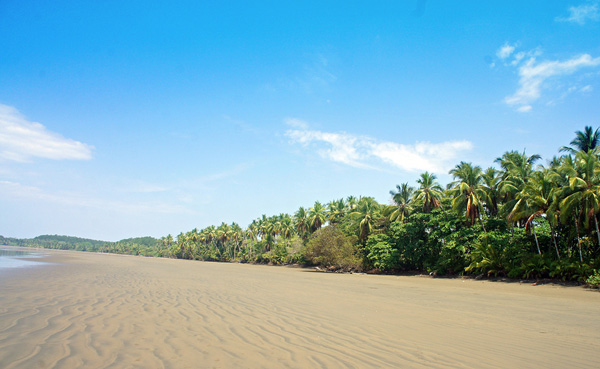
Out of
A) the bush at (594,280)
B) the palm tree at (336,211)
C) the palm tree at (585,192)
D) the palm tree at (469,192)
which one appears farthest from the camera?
the palm tree at (336,211)

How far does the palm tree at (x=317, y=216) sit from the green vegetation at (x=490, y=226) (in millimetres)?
4856

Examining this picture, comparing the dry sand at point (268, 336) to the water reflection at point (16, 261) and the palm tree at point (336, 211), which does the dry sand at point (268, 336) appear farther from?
the palm tree at point (336, 211)

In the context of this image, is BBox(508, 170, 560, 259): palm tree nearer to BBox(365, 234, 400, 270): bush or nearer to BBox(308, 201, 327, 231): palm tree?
BBox(365, 234, 400, 270): bush

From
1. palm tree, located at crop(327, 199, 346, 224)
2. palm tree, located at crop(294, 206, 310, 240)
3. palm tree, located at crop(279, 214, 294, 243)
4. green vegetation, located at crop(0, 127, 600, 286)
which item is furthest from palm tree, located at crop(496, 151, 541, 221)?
palm tree, located at crop(279, 214, 294, 243)

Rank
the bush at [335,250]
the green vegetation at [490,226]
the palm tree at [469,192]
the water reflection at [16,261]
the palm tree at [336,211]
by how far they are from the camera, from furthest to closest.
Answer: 1. the palm tree at [336,211]
2. the bush at [335,250]
3. the palm tree at [469,192]
4. the water reflection at [16,261]
5. the green vegetation at [490,226]

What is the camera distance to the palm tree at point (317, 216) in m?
61.9

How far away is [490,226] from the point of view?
31078 millimetres

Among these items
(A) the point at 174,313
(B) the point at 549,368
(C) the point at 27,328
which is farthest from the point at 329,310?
(C) the point at 27,328

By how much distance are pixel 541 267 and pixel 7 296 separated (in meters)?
31.1

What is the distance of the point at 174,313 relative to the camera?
8289 mm

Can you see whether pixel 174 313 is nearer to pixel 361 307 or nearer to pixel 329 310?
pixel 329 310

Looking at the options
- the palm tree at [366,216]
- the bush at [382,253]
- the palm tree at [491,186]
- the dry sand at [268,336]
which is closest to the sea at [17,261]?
the dry sand at [268,336]

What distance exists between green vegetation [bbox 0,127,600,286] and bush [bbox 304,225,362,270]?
13 cm

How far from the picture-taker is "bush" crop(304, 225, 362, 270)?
42.1 meters
